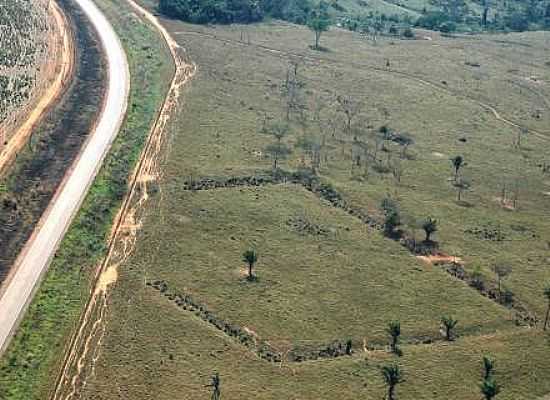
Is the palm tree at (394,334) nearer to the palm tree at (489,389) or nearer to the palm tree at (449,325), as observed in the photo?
the palm tree at (449,325)

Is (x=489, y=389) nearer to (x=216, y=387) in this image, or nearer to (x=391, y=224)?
(x=216, y=387)

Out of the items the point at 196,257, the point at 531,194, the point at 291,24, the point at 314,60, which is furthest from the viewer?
the point at 291,24

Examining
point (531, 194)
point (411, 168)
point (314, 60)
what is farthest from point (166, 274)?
point (314, 60)

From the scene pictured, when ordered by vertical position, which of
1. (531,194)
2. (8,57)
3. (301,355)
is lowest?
(301,355)

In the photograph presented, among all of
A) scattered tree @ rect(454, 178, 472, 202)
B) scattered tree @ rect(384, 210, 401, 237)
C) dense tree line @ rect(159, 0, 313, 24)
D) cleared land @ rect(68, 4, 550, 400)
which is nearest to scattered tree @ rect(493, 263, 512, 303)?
cleared land @ rect(68, 4, 550, 400)

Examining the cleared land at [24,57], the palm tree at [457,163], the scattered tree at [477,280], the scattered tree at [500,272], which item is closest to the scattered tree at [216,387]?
the scattered tree at [477,280]

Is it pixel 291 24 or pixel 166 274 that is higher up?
pixel 291 24

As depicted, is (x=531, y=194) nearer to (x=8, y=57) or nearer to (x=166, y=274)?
(x=166, y=274)
